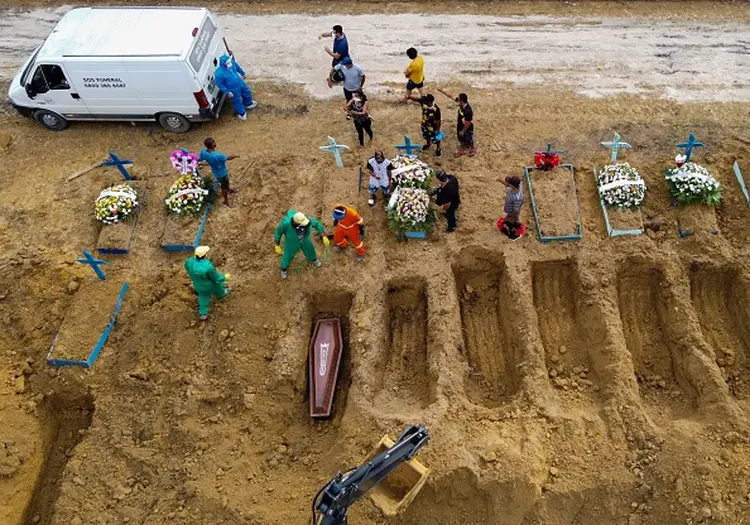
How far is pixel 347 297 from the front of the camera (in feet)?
38.9

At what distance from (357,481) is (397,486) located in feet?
8.31

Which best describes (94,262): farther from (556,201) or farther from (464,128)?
(556,201)

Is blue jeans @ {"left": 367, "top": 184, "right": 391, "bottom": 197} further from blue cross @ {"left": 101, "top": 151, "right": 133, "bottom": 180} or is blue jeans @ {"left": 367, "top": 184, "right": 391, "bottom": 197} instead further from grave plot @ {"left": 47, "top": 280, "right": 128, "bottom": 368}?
blue cross @ {"left": 101, "top": 151, "right": 133, "bottom": 180}

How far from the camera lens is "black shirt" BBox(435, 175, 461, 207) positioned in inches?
452

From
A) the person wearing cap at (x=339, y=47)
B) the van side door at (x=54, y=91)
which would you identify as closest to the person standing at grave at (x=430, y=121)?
the person wearing cap at (x=339, y=47)

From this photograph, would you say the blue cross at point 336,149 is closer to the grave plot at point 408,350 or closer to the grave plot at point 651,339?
the grave plot at point 408,350

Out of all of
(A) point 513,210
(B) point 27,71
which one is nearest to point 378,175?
(A) point 513,210

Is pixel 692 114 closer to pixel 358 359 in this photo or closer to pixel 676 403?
pixel 676 403

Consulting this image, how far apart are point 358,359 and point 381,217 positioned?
3.45 metres

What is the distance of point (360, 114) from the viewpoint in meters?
13.4

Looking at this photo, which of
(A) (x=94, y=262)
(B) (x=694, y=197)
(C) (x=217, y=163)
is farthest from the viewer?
(C) (x=217, y=163)

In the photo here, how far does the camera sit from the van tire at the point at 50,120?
50.2 ft

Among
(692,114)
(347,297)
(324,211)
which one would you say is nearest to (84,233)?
(324,211)

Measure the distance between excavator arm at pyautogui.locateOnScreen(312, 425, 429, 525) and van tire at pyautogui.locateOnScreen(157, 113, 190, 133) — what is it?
36.4 ft
